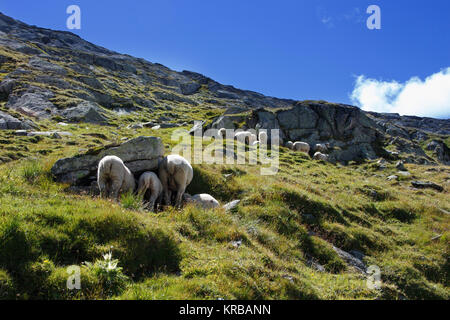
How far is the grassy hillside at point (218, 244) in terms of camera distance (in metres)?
5.06

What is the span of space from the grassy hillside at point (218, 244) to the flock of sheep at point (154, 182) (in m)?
1.26

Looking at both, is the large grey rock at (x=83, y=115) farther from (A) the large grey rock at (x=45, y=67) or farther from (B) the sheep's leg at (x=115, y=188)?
(A) the large grey rock at (x=45, y=67)

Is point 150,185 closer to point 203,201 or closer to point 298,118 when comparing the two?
point 203,201

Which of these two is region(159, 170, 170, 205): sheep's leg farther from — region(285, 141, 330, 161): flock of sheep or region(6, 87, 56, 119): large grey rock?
region(6, 87, 56, 119): large grey rock

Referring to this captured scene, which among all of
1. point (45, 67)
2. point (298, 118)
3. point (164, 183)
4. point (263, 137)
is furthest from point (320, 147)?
point (45, 67)

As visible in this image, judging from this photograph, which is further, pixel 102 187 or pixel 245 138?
pixel 245 138

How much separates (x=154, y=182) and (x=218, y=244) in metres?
4.70

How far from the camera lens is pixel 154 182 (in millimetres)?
10898

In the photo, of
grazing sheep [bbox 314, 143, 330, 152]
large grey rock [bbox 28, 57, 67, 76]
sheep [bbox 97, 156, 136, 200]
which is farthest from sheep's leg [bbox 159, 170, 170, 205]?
large grey rock [bbox 28, 57, 67, 76]

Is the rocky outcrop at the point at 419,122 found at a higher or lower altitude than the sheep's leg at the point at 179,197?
higher

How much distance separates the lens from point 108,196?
32.2 feet

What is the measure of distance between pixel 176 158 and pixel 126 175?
261cm

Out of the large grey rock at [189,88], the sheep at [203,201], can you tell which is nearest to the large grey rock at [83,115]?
the sheep at [203,201]
